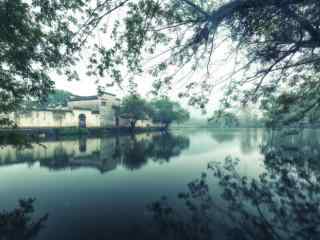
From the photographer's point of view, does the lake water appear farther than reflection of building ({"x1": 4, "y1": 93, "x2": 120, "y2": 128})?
No

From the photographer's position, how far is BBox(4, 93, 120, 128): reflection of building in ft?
78.0

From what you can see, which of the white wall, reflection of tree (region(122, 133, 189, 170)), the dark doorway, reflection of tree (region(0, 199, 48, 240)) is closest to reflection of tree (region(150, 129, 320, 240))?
reflection of tree (region(0, 199, 48, 240))

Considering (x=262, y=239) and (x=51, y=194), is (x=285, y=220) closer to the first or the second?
(x=262, y=239)

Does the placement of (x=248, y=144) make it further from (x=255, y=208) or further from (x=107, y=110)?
(x=107, y=110)

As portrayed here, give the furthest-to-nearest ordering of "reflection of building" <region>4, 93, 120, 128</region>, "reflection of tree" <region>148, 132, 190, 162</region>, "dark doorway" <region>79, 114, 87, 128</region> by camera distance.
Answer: "dark doorway" <region>79, 114, 87, 128</region>, "reflection of building" <region>4, 93, 120, 128</region>, "reflection of tree" <region>148, 132, 190, 162</region>

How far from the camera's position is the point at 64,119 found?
93.5 feet

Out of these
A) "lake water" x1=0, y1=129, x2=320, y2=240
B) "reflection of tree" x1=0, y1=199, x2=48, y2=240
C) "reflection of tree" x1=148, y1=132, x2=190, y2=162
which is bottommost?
"reflection of tree" x1=148, y1=132, x2=190, y2=162

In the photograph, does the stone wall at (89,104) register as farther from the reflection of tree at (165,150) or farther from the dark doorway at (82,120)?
the reflection of tree at (165,150)

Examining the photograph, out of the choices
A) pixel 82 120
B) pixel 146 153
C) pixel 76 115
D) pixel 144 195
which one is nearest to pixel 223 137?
pixel 146 153

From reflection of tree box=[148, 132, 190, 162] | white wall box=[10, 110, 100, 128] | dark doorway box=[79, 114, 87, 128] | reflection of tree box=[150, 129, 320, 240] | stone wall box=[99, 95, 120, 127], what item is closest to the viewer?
reflection of tree box=[150, 129, 320, 240]

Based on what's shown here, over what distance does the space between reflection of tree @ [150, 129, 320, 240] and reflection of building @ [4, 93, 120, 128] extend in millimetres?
20451

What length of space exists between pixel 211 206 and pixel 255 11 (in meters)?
4.69

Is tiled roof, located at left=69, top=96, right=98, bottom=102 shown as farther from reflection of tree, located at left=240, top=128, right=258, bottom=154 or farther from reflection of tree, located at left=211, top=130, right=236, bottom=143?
reflection of tree, located at left=240, top=128, right=258, bottom=154

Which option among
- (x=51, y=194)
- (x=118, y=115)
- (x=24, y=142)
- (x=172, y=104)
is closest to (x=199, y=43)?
(x=24, y=142)
